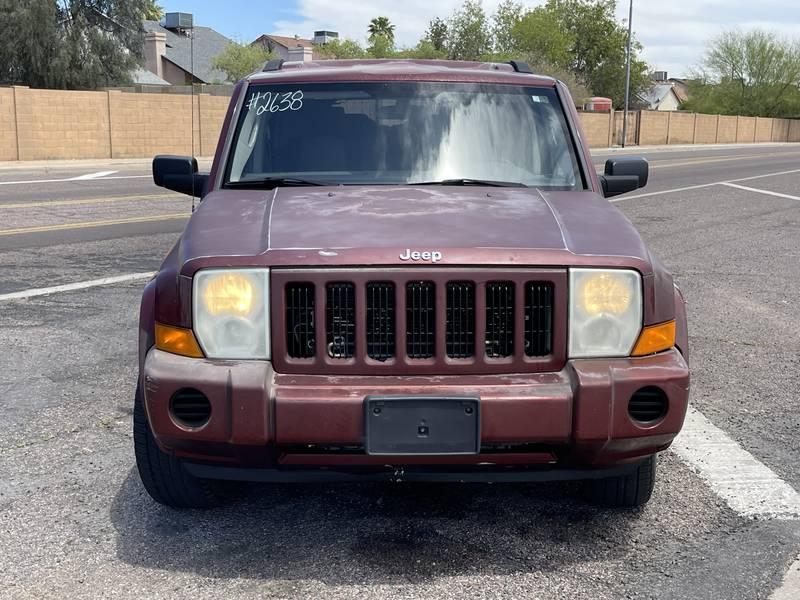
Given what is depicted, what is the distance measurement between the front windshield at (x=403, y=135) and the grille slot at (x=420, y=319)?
1.17 metres

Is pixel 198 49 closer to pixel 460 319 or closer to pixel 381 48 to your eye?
pixel 381 48

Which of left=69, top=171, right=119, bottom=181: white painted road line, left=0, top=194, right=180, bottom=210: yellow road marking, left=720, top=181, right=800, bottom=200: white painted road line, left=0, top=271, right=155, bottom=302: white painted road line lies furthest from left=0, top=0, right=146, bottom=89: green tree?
left=0, top=271, right=155, bottom=302: white painted road line

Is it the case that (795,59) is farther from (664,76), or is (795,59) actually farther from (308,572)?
(308,572)

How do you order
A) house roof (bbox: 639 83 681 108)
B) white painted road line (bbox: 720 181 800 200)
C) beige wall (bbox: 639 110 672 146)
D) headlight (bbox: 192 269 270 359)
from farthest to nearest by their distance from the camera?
house roof (bbox: 639 83 681 108) → beige wall (bbox: 639 110 672 146) → white painted road line (bbox: 720 181 800 200) → headlight (bbox: 192 269 270 359)

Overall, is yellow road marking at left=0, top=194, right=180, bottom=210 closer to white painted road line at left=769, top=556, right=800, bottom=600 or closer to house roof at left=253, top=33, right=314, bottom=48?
white painted road line at left=769, top=556, right=800, bottom=600

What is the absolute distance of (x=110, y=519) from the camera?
3734 mm

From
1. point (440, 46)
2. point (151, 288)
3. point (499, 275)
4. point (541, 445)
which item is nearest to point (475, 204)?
point (499, 275)

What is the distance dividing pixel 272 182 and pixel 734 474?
2474 mm

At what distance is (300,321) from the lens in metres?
3.24

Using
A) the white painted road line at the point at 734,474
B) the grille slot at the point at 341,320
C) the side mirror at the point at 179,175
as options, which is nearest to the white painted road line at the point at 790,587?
the white painted road line at the point at 734,474

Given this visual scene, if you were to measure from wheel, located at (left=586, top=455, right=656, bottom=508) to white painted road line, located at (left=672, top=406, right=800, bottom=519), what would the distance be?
0.43 m

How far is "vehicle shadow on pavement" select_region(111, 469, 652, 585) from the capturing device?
11.0 feet

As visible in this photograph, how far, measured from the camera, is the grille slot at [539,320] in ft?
10.7

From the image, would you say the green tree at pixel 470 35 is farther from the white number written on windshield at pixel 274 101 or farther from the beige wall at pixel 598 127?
the white number written on windshield at pixel 274 101
